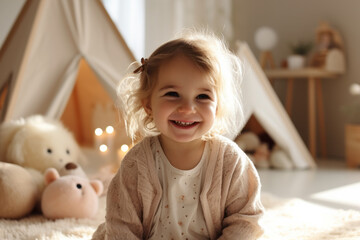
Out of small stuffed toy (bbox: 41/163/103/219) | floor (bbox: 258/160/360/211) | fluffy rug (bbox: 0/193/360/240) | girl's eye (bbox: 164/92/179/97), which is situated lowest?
floor (bbox: 258/160/360/211)

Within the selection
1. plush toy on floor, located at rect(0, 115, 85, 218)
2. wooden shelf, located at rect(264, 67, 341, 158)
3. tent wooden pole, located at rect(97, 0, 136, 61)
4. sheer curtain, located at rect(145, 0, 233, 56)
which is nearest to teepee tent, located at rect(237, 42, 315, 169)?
wooden shelf, located at rect(264, 67, 341, 158)

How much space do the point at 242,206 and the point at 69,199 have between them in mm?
709

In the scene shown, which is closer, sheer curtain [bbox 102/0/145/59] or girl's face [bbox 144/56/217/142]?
girl's face [bbox 144/56/217/142]

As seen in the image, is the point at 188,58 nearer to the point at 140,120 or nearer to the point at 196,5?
the point at 140,120

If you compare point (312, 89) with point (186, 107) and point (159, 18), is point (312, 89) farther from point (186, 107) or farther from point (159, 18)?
point (186, 107)

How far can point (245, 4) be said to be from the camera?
4.11 meters

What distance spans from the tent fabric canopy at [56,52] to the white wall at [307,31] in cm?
170

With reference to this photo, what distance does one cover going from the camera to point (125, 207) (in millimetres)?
1109

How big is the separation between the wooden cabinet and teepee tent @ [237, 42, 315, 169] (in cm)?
27

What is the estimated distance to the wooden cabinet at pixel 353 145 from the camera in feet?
9.42

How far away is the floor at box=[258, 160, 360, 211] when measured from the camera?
204 cm

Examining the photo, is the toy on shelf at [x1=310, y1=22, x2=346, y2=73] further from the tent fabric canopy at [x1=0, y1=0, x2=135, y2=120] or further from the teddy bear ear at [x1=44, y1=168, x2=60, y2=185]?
the teddy bear ear at [x1=44, y1=168, x2=60, y2=185]

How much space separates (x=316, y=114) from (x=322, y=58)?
1.70 feet

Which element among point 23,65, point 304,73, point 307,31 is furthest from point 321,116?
point 23,65
